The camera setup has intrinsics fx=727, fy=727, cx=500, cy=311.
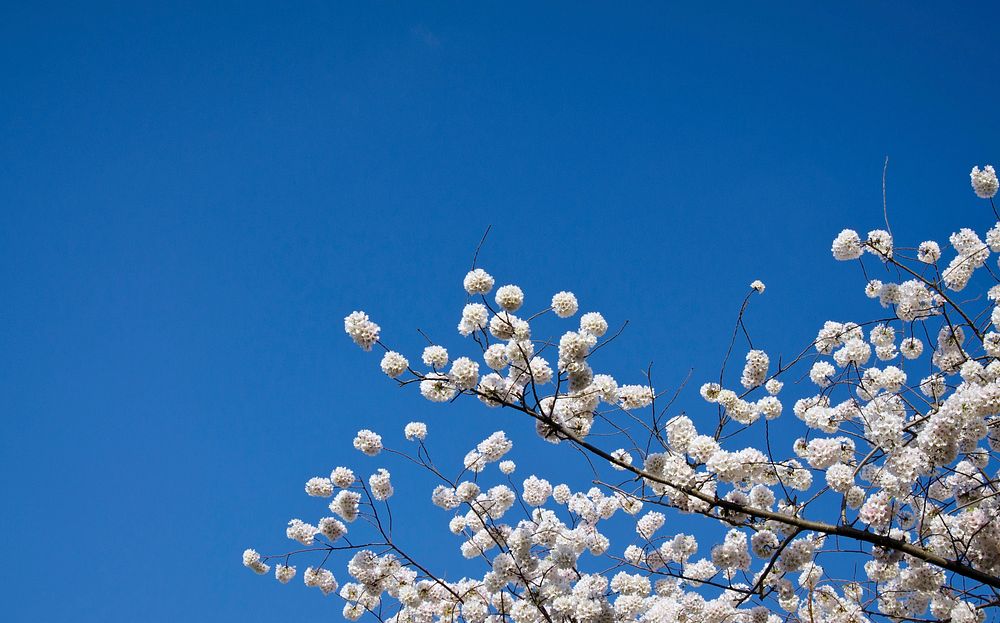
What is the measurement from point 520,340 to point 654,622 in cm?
266

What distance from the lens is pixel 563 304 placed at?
585 cm

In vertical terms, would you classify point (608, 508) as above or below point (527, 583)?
above

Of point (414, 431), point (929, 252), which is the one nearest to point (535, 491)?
point (414, 431)

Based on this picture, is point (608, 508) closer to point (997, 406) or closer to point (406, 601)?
point (406, 601)

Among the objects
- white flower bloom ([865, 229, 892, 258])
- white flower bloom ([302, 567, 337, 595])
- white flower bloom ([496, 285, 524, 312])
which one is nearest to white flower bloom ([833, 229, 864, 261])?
white flower bloom ([865, 229, 892, 258])

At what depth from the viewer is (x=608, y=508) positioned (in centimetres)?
784

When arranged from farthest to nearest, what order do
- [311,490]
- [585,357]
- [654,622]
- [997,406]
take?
[311,490] < [654,622] < [585,357] < [997,406]

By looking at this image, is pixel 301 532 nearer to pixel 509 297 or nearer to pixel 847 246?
pixel 509 297

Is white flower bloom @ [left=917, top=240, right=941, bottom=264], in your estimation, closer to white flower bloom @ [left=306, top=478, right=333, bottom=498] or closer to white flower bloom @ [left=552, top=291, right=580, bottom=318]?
white flower bloom @ [left=552, top=291, right=580, bottom=318]

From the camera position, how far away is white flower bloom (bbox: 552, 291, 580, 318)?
230 inches

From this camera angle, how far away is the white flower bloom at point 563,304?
5848 mm

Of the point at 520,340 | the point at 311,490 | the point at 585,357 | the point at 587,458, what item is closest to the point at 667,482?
the point at 587,458

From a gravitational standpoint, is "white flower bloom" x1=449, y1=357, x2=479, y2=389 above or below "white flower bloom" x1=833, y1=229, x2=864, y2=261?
below

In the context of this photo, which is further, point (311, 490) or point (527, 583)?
point (311, 490)
